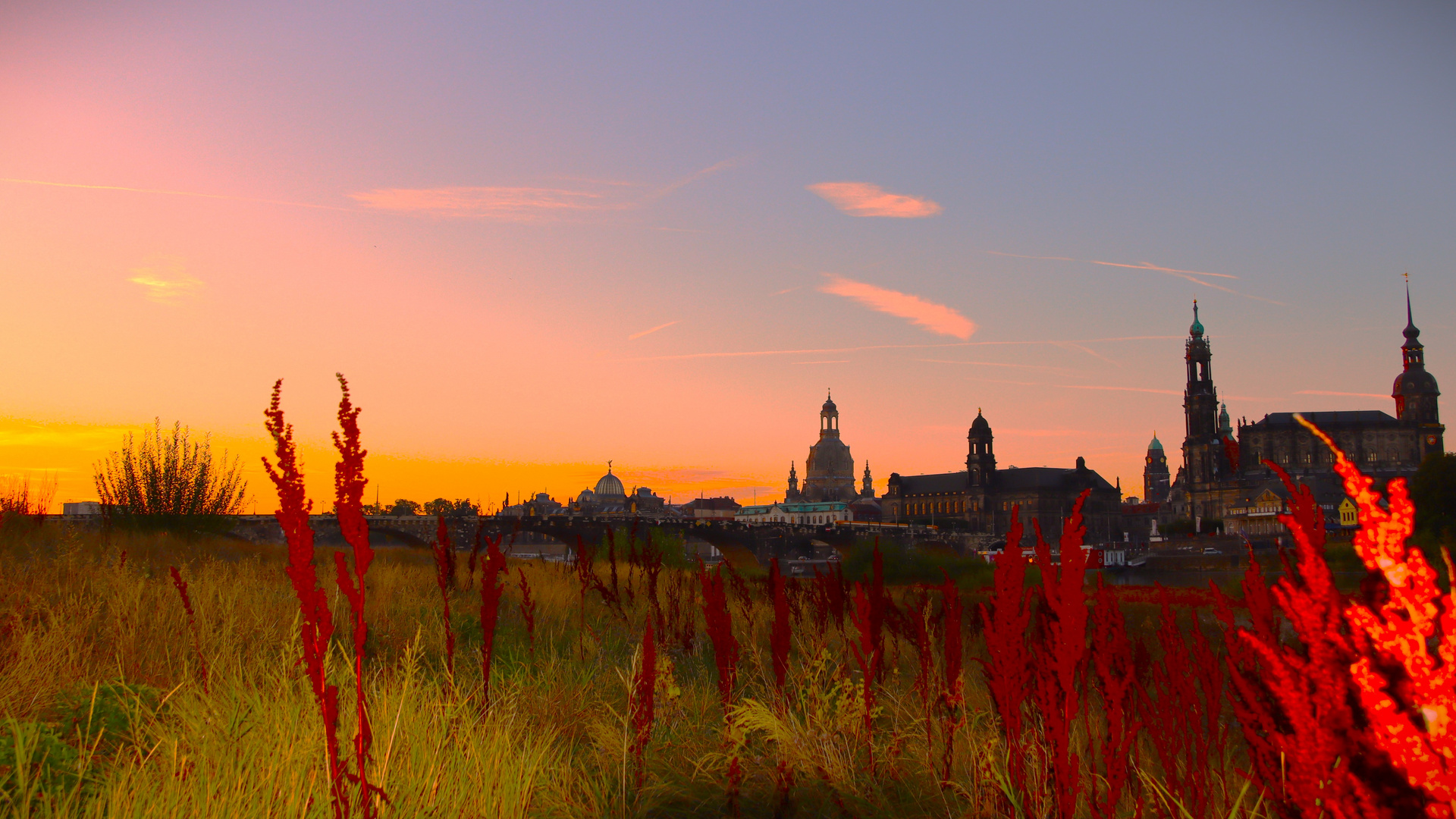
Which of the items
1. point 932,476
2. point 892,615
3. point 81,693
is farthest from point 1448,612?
point 932,476

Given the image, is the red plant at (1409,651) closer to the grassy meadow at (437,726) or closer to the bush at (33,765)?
the grassy meadow at (437,726)

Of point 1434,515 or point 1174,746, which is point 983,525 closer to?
point 1434,515

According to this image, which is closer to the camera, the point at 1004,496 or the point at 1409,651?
the point at 1409,651

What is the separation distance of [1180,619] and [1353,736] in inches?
525

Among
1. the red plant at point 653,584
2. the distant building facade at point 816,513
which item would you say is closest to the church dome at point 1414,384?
the distant building facade at point 816,513

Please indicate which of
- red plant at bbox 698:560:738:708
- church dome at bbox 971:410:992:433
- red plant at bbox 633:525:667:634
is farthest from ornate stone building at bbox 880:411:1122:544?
red plant at bbox 698:560:738:708

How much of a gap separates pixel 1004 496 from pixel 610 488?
77893 millimetres

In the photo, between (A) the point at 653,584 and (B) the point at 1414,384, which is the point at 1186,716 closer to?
(A) the point at 653,584

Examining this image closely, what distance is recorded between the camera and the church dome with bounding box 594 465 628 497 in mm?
190625

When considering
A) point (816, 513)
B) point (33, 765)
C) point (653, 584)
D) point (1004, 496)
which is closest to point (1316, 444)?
point (1004, 496)

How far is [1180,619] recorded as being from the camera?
45.3 ft

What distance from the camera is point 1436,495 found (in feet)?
177

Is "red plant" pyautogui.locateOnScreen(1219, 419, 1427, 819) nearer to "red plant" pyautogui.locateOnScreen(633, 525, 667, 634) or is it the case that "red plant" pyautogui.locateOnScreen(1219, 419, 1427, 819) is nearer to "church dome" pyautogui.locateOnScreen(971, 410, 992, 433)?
"red plant" pyautogui.locateOnScreen(633, 525, 667, 634)

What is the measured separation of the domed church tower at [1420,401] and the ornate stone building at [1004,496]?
42122mm
